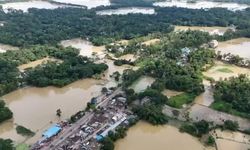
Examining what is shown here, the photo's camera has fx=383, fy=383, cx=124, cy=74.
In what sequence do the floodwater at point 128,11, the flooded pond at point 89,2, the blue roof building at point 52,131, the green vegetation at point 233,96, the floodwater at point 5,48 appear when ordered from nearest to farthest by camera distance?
the blue roof building at point 52,131 < the green vegetation at point 233,96 < the floodwater at point 5,48 < the floodwater at point 128,11 < the flooded pond at point 89,2

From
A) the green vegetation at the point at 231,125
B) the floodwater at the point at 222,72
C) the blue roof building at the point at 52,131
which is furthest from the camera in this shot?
the floodwater at the point at 222,72

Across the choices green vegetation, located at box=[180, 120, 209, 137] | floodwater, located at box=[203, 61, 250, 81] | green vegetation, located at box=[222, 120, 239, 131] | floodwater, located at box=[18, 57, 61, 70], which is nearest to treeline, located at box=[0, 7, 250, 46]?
floodwater, located at box=[18, 57, 61, 70]

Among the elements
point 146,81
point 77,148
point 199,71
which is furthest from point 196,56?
point 77,148

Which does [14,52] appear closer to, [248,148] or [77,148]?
[77,148]

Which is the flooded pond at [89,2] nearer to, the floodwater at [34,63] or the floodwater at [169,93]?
the floodwater at [34,63]

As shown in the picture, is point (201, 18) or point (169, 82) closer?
point (169, 82)

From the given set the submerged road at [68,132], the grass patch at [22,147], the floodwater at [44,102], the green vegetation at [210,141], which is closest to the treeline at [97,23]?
the floodwater at [44,102]

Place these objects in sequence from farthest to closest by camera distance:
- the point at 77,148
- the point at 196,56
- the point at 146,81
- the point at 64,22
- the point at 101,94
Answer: the point at 64,22 < the point at 196,56 < the point at 146,81 < the point at 101,94 < the point at 77,148
